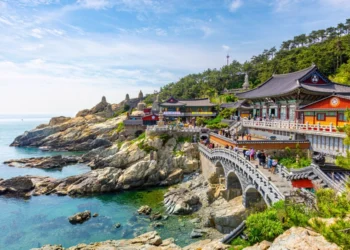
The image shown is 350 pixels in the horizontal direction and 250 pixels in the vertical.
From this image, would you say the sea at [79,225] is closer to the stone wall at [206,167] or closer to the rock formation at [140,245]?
the rock formation at [140,245]

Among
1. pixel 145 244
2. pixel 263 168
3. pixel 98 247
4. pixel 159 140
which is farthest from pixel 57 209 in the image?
pixel 263 168

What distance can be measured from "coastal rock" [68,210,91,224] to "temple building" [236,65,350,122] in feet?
101

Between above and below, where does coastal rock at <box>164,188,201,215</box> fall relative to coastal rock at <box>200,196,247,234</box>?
below

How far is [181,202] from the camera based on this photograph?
32.8 metres

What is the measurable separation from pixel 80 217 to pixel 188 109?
47582 mm

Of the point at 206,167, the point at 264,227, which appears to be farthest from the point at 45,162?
the point at 264,227

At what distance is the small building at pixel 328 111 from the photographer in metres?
24.9

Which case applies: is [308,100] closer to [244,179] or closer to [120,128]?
[244,179]

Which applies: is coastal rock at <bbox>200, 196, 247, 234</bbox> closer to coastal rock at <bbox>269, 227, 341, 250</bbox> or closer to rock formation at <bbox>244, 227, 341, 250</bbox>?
rock formation at <bbox>244, 227, 341, 250</bbox>

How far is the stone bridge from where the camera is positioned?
62.5 ft

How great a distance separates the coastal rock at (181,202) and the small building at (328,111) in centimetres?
1809

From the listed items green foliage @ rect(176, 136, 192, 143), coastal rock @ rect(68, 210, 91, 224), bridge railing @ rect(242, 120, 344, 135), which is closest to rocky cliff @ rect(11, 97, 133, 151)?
green foliage @ rect(176, 136, 192, 143)

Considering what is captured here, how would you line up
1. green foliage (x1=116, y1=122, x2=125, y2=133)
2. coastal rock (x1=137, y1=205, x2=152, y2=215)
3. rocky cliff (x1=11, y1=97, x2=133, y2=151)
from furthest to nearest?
rocky cliff (x1=11, y1=97, x2=133, y2=151) → green foliage (x1=116, y1=122, x2=125, y2=133) → coastal rock (x1=137, y1=205, x2=152, y2=215)

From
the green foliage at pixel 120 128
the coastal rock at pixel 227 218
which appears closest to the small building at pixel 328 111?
the coastal rock at pixel 227 218
